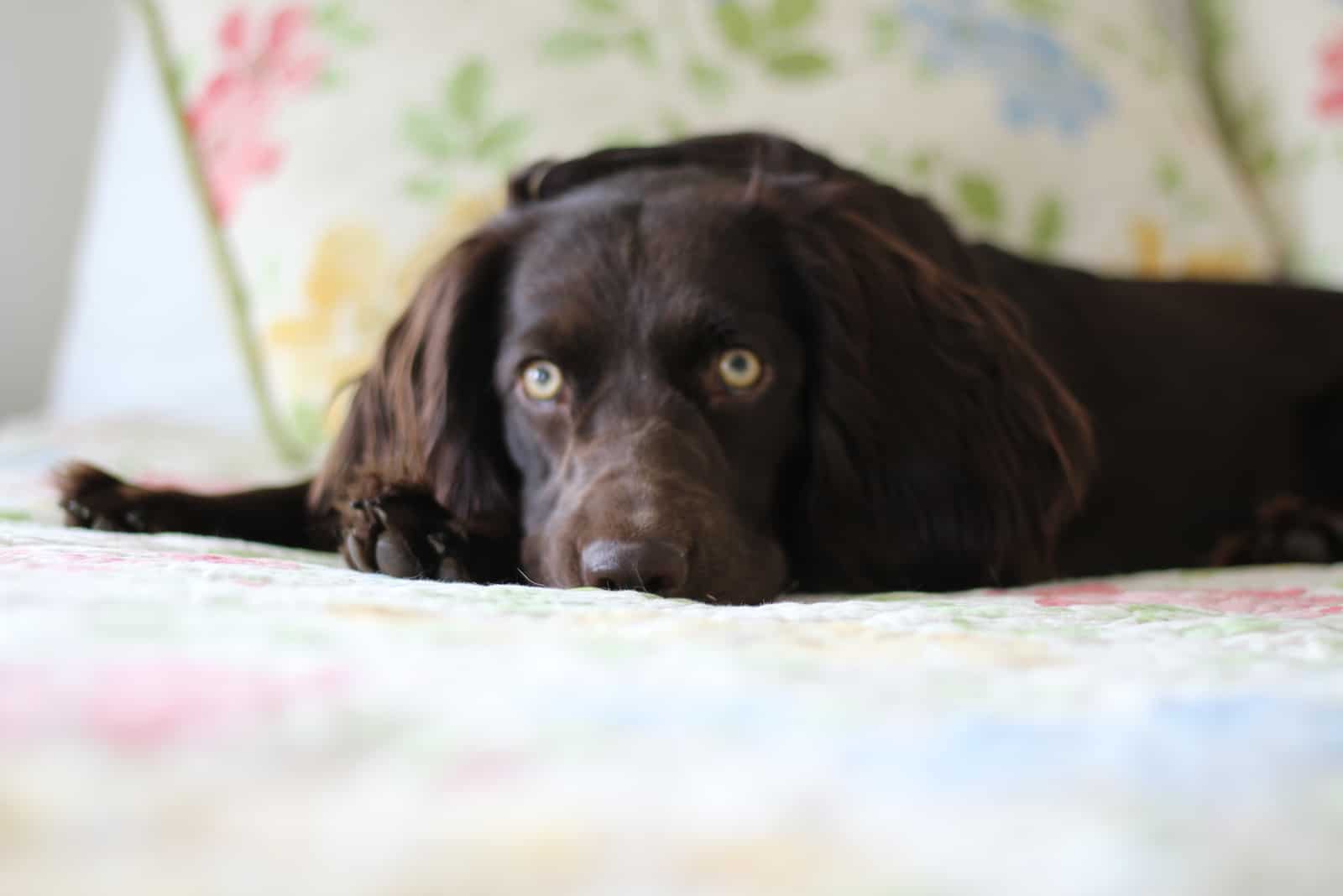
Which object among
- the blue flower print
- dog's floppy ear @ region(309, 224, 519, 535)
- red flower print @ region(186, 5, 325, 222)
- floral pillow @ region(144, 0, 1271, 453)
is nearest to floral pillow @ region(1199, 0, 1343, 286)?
floral pillow @ region(144, 0, 1271, 453)

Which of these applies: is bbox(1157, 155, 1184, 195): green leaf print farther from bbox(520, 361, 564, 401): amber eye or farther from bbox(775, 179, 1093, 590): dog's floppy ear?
bbox(520, 361, 564, 401): amber eye

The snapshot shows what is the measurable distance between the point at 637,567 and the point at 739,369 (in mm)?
337

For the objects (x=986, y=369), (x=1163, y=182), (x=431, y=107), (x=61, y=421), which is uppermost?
(x=431, y=107)

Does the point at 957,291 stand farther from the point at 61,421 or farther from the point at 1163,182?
the point at 61,421

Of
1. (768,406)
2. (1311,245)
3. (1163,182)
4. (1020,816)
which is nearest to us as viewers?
(1020,816)

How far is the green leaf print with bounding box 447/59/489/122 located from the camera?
1.82 metres

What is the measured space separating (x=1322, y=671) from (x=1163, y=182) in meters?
1.76

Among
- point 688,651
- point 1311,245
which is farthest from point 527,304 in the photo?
point 1311,245

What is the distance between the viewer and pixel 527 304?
4.20 feet

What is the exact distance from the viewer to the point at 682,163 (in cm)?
152

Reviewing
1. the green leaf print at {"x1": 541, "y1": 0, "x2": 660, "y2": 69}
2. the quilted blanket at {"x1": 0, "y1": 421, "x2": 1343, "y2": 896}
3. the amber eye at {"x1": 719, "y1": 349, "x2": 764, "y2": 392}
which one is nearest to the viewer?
the quilted blanket at {"x1": 0, "y1": 421, "x2": 1343, "y2": 896}

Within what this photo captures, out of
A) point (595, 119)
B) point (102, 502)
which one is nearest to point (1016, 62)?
point (595, 119)

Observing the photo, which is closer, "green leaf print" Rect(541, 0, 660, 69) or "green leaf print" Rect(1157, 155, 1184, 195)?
"green leaf print" Rect(541, 0, 660, 69)

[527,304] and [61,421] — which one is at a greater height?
[527,304]
